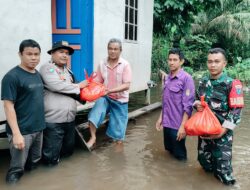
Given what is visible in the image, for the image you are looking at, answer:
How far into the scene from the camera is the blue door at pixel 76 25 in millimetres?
6414

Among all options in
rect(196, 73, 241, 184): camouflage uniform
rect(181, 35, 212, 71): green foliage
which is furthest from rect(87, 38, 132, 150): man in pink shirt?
rect(181, 35, 212, 71): green foliage

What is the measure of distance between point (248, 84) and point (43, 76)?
541 inches

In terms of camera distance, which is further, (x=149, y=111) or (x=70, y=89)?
(x=149, y=111)

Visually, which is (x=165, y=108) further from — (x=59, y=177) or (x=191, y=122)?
(x=59, y=177)

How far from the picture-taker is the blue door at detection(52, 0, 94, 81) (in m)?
6.41

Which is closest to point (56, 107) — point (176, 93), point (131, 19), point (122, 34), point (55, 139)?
point (55, 139)

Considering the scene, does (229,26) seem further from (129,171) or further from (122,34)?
(129,171)

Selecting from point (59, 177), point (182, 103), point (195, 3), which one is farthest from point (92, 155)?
point (195, 3)

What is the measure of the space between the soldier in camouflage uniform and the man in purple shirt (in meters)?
0.41

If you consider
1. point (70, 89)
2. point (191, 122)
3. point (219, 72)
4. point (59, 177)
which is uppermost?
point (219, 72)

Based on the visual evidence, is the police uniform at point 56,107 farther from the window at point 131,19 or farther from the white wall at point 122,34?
the window at point 131,19

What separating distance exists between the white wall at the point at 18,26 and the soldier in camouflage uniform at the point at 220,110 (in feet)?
8.40

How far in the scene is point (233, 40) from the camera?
22.1 m

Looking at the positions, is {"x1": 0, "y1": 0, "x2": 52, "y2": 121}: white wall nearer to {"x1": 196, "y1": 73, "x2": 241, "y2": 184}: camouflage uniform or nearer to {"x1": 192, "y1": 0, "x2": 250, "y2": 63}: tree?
{"x1": 196, "y1": 73, "x2": 241, "y2": 184}: camouflage uniform
